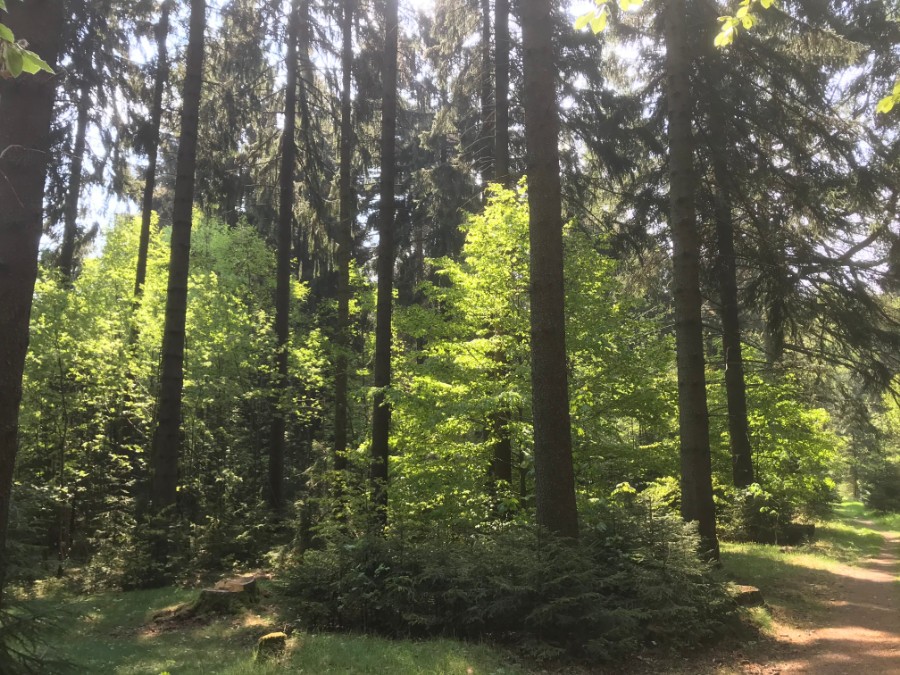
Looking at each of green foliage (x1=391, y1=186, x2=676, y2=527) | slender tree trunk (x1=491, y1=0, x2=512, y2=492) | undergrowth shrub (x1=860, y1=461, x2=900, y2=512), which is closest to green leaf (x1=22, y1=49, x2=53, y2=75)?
green foliage (x1=391, y1=186, x2=676, y2=527)

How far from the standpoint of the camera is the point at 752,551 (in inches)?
517

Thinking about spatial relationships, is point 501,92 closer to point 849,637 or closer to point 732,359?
point 732,359

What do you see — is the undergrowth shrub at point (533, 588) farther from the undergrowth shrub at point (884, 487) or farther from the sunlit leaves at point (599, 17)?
the undergrowth shrub at point (884, 487)

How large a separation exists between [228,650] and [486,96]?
12894mm

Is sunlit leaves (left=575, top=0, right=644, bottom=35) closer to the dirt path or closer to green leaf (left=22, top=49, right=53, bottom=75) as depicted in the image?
green leaf (left=22, top=49, right=53, bottom=75)

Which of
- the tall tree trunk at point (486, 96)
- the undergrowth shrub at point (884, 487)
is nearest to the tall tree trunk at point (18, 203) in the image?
the tall tree trunk at point (486, 96)

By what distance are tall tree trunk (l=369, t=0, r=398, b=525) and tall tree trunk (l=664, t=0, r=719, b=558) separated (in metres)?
4.72

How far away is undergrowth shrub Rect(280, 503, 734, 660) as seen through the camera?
6391 millimetres

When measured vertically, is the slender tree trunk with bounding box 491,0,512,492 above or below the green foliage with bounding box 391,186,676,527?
above

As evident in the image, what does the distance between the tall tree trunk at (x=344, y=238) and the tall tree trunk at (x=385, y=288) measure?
9.39 feet

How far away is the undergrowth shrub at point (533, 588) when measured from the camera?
639 cm

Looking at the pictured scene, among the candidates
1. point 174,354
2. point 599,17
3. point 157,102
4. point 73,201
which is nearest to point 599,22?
point 599,17

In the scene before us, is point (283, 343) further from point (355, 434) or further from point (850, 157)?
point (850, 157)

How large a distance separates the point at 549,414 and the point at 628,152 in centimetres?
908
